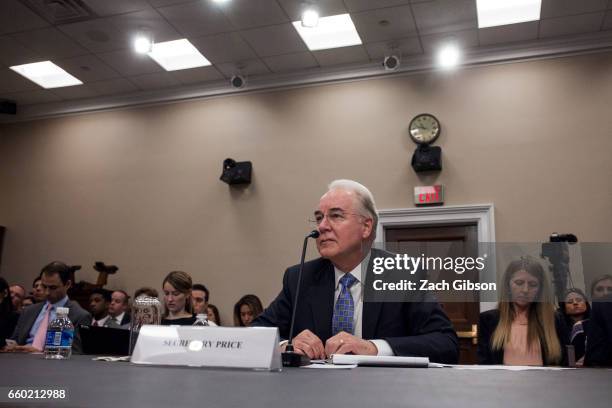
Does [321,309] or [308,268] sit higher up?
[308,268]

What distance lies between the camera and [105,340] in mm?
1880

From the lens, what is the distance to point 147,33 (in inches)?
193

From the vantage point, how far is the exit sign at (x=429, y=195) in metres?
4.88

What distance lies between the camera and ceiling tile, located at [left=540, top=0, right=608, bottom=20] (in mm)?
4312

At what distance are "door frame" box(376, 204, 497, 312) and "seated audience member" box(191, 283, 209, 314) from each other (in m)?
1.68

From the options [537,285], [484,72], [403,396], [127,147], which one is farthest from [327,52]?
[403,396]

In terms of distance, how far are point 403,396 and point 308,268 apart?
4.73ft

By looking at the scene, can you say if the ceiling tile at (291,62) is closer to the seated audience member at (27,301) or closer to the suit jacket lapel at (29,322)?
the suit jacket lapel at (29,322)

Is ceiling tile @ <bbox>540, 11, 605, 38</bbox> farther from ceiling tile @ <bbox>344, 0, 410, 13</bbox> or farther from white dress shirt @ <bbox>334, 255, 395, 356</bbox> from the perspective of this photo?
white dress shirt @ <bbox>334, 255, 395, 356</bbox>

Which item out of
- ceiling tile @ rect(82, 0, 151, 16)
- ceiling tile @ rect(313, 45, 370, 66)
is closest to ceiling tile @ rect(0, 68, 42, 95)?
ceiling tile @ rect(82, 0, 151, 16)

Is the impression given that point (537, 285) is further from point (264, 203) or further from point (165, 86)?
point (165, 86)

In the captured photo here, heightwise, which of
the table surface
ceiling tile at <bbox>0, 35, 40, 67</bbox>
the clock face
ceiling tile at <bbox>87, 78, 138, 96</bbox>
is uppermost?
ceiling tile at <bbox>0, 35, 40, 67</bbox>

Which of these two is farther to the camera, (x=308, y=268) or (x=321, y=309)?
(x=308, y=268)

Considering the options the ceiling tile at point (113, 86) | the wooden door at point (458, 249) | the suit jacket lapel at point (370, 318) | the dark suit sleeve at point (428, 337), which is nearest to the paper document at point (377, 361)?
the dark suit sleeve at point (428, 337)
